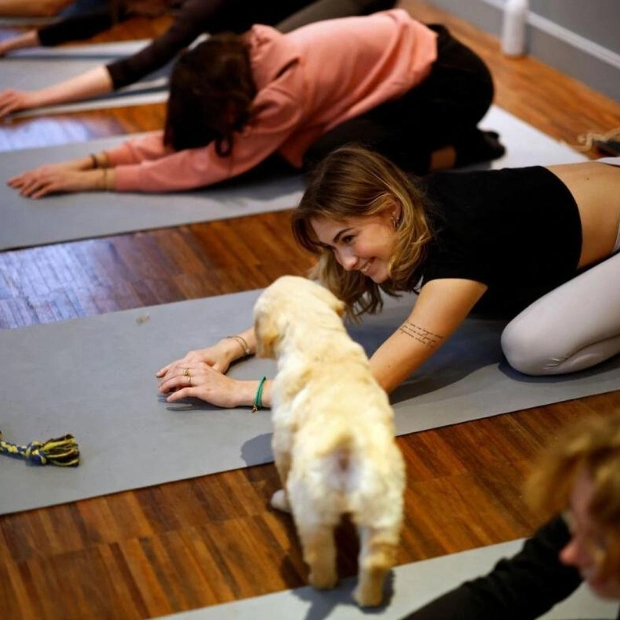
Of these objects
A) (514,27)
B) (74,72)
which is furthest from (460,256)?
(74,72)

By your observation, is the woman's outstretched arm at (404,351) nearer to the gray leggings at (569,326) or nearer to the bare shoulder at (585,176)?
the gray leggings at (569,326)

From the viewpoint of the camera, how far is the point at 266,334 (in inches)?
69.7

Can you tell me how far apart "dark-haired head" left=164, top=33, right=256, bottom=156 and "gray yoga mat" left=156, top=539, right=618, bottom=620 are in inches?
66.2

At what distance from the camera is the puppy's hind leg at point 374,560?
154 cm

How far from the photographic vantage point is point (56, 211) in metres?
3.19

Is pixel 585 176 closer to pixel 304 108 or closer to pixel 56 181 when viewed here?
pixel 304 108

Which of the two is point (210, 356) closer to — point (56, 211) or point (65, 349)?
point (65, 349)

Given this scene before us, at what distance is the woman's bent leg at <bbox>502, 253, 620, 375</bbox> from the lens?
7.41ft

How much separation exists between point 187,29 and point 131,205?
0.92 metres

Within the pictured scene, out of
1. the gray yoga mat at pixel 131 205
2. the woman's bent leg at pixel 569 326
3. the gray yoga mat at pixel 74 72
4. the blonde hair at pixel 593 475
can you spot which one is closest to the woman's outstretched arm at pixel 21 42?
the gray yoga mat at pixel 74 72

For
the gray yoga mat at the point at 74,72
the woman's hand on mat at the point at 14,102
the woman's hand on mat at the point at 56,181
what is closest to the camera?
the woman's hand on mat at the point at 56,181

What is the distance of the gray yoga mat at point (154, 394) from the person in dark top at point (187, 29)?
1544 mm

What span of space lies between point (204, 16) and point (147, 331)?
170 centimetres

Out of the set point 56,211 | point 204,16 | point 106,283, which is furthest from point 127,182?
point 204,16
